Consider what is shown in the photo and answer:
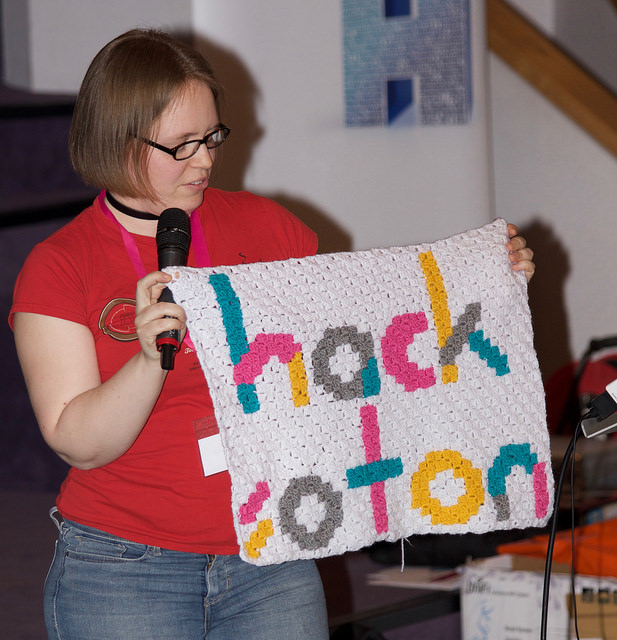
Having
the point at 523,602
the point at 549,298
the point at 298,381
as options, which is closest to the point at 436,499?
the point at 298,381

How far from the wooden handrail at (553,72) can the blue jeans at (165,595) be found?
127 inches

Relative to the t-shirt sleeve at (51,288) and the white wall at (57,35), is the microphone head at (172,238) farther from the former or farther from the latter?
the white wall at (57,35)

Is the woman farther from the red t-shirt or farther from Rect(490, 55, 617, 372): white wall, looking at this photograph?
Rect(490, 55, 617, 372): white wall

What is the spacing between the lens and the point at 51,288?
128 cm

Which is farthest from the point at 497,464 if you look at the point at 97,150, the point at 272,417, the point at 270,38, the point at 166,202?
the point at 270,38

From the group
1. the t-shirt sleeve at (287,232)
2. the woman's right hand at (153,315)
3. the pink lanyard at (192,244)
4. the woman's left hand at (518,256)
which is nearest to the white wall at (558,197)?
the woman's left hand at (518,256)

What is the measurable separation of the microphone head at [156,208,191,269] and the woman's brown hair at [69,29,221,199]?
104 mm

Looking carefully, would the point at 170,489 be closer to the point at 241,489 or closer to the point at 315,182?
the point at 241,489

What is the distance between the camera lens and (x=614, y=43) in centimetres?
426

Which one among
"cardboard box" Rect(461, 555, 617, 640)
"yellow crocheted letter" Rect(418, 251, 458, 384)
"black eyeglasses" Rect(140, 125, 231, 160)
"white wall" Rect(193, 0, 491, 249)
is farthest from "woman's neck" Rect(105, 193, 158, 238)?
"white wall" Rect(193, 0, 491, 249)

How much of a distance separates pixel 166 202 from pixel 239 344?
0.24 meters

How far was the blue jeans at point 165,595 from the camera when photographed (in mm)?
1292

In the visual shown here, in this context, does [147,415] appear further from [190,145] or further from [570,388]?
[570,388]

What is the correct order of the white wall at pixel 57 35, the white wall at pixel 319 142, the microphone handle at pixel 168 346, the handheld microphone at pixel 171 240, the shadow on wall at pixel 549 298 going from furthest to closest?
1. the shadow on wall at pixel 549 298
2. the white wall at pixel 57 35
3. the white wall at pixel 319 142
4. the handheld microphone at pixel 171 240
5. the microphone handle at pixel 168 346
